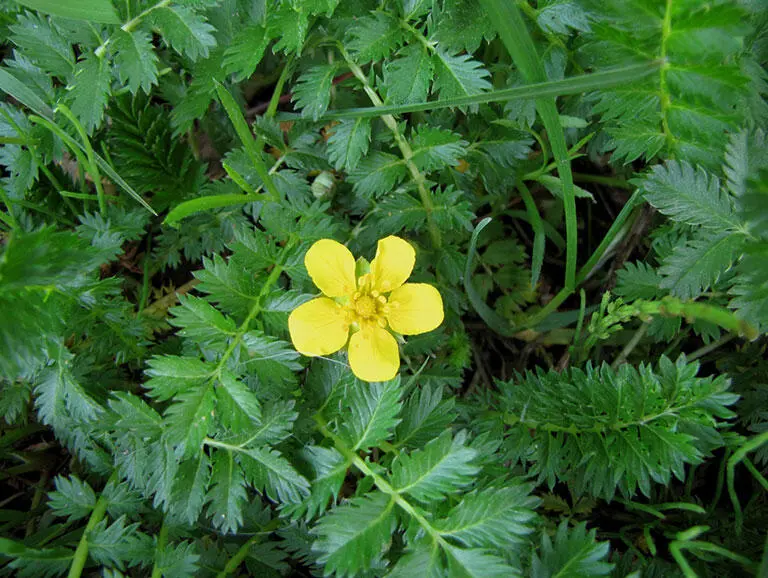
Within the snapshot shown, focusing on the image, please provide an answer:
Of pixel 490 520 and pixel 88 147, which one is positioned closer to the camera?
pixel 490 520

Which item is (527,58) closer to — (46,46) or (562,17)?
(562,17)

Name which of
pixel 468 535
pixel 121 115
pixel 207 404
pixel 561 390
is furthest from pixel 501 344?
pixel 121 115

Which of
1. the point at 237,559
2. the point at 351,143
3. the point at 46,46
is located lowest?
the point at 237,559

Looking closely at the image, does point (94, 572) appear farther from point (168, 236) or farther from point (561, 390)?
point (561, 390)

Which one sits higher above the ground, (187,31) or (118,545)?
(187,31)

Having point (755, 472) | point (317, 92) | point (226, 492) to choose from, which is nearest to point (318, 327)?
point (226, 492)

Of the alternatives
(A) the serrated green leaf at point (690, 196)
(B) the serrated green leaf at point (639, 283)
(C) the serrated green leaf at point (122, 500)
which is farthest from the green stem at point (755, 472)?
(C) the serrated green leaf at point (122, 500)
